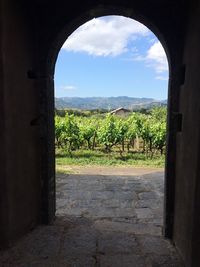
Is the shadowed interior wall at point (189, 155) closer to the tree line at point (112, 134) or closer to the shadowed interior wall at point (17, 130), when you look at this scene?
the shadowed interior wall at point (17, 130)

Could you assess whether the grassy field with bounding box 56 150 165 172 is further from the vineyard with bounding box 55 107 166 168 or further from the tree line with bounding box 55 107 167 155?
the tree line with bounding box 55 107 167 155

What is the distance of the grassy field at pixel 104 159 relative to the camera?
38.7 feet

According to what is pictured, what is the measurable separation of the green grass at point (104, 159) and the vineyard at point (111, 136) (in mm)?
85

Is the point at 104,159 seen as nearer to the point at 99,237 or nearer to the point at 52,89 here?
the point at 52,89

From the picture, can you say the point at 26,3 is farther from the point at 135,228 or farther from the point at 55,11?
the point at 135,228

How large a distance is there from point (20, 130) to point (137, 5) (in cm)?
184

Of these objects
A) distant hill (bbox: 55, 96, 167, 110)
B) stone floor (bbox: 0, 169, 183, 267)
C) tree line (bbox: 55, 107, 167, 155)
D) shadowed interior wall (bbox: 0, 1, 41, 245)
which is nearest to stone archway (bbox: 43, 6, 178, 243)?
shadowed interior wall (bbox: 0, 1, 41, 245)

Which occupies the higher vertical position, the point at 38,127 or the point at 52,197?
the point at 38,127

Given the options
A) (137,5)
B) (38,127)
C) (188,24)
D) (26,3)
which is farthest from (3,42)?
(188,24)

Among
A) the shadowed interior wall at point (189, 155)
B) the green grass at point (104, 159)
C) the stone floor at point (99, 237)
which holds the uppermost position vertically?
the shadowed interior wall at point (189, 155)

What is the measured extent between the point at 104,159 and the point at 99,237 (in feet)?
29.4

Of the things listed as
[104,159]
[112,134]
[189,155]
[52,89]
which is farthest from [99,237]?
[112,134]

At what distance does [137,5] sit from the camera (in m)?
3.68

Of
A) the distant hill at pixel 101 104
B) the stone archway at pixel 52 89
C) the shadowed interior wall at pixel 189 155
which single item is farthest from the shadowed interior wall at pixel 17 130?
the distant hill at pixel 101 104
